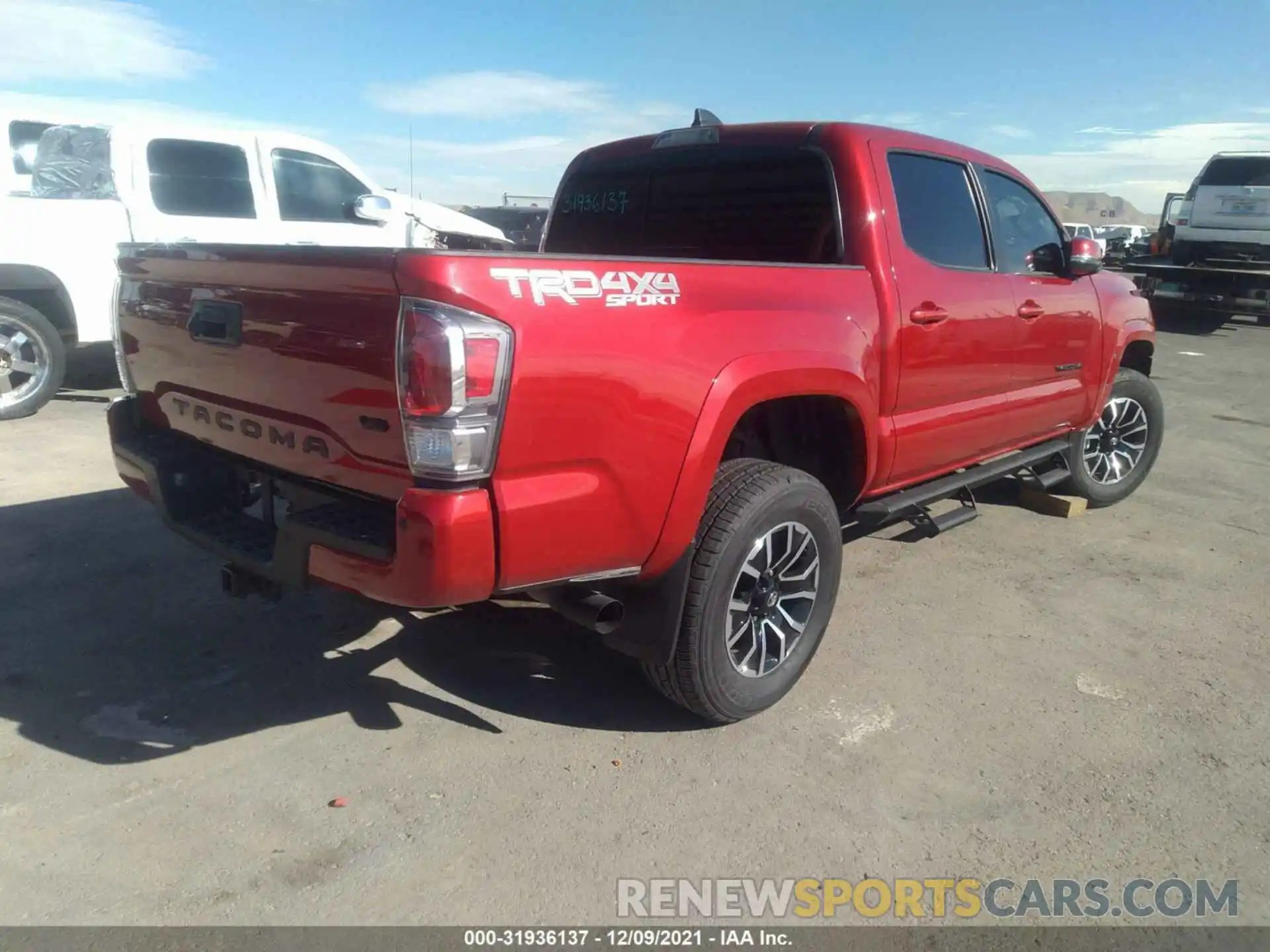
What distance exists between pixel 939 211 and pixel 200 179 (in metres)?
6.11

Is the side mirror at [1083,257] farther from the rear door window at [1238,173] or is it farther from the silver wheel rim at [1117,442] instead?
the rear door window at [1238,173]

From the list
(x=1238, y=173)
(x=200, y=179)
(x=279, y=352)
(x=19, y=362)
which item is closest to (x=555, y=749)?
(x=279, y=352)

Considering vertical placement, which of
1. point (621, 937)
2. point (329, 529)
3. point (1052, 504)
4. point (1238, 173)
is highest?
point (1238, 173)

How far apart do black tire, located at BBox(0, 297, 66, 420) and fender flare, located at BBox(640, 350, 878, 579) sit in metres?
6.06

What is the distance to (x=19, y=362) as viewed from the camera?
6.91 m

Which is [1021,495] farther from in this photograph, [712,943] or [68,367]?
[68,367]

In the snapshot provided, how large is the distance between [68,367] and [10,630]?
6.33m

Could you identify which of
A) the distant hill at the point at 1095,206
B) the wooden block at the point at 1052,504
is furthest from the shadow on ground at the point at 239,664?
the distant hill at the point at 1095,206

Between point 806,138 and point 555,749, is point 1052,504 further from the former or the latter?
point 555,749

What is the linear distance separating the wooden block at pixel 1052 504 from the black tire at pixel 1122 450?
0.10 meters

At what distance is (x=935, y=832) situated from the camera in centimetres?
272

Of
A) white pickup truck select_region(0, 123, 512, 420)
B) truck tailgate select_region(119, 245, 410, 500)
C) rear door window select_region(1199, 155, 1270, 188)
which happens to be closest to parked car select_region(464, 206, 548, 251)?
white pickup truck select_region(0, 123, 512, 420)

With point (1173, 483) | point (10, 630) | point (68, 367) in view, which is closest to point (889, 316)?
point (10, 630)

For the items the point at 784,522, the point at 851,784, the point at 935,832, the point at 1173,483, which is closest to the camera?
the point at 935,832
